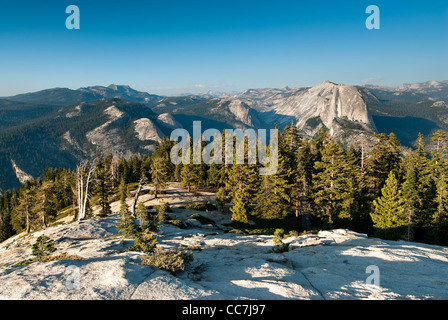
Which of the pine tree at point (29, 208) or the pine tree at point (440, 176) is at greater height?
the pine tree at point (440, 176)

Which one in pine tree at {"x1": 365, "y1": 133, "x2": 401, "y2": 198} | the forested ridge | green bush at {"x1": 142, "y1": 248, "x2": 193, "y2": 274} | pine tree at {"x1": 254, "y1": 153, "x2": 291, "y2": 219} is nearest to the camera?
green bush at {"x1": 142, "y1": 248, "x2": 193, "y2": 274}

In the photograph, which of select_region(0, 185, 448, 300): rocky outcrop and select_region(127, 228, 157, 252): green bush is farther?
select_region(127, 228, 157, 252): green bush

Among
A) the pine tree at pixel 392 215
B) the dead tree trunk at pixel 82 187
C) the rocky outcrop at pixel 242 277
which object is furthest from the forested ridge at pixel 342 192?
the rocky outcrop at pixel 242 277

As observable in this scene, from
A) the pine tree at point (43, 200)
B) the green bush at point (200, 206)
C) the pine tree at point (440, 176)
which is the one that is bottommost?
the green bush at point (200, 206)

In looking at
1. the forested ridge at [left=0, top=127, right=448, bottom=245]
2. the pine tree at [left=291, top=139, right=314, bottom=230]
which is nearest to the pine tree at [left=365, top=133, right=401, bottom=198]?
the forested ridge at [left=0, top=127, right=448, bottom=245]

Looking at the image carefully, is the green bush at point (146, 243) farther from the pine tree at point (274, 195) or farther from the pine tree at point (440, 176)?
the pine tree at point (440, 176)

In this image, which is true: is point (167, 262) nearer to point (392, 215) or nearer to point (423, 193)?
point (392, 215)

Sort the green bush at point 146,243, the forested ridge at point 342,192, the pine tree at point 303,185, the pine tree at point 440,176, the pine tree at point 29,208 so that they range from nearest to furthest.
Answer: the green bush at point 146,243, the forested ridge at point 342,192, the pine tree at point 440,176, the pine tree at point 303,185, the pine tree at point 29,208

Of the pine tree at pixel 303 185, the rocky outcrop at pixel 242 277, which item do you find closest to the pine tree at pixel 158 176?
the pine tree at pixel 303 185

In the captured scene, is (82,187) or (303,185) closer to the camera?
(82,187)

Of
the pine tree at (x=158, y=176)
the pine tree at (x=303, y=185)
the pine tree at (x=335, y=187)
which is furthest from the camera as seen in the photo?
the pine tree at (x=158, y=176)

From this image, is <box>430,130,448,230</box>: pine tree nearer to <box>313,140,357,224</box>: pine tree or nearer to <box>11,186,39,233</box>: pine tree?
<box>313,140,357,224</box>: pine tree

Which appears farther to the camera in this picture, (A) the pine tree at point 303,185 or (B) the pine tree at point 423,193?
(A) the pine tree at point 303,185

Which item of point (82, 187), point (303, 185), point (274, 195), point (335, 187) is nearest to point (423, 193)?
point (335, 187)
